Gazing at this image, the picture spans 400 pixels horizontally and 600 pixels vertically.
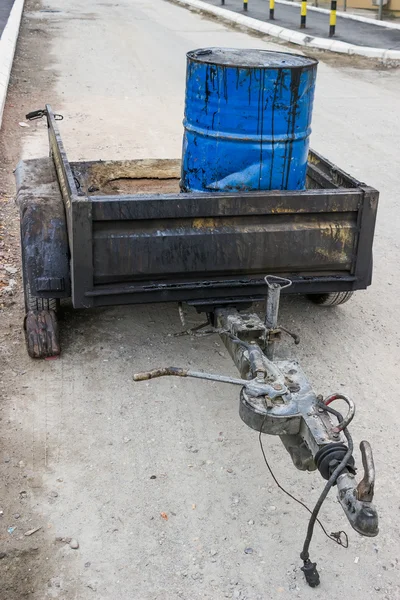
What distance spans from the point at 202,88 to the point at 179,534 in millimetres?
2334

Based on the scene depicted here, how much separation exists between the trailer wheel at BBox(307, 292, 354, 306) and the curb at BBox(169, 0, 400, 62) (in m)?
12.3

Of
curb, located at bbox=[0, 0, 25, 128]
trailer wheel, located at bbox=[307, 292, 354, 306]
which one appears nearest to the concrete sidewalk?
curb, located at bbox=[0, 0, 25, 128]

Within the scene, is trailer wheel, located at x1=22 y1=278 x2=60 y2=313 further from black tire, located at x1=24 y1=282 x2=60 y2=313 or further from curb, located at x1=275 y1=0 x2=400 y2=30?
curb, located at x1=275 y1=0 x2=400 y2=30

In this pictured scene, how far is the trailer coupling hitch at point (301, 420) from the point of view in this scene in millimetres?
2609

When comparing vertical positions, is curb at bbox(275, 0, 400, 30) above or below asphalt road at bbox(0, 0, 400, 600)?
above

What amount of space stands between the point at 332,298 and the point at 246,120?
1514 mm

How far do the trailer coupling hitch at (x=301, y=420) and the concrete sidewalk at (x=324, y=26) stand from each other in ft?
→ 49.7

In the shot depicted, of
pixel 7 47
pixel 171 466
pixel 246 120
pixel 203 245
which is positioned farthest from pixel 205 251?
pixel 7 47

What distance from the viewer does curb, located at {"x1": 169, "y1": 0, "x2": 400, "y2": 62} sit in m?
16.3

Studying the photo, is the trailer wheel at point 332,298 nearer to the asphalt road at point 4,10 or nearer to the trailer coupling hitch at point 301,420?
the trailer coupling hitch at point 301,420

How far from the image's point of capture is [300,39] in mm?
18344

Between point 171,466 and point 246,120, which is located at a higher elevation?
point 246,120

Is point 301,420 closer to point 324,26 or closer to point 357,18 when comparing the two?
point 324,26

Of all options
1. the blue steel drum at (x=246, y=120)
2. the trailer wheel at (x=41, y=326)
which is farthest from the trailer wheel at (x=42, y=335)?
the blue steel drum at (x=246, y=120)
